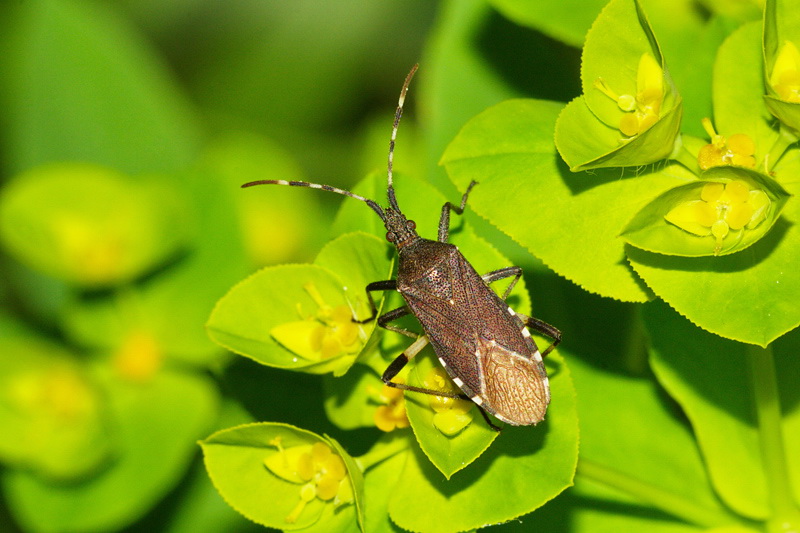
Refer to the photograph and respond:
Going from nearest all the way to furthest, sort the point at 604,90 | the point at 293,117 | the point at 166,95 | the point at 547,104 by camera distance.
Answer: the point at 604,90, the point at 547,104, the point at 166,95, the point at 293,117

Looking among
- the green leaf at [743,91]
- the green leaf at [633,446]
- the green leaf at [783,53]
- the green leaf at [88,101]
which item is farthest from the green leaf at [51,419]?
the green leaf at [783,53]

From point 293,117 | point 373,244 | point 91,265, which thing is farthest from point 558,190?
point 293,117

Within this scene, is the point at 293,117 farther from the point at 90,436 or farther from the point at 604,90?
the point at 604,90

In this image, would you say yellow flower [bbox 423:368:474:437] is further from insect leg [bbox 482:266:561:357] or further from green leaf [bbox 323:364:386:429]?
insect leg [bbox 482:266:561:357]

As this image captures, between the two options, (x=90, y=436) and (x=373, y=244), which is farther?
(x=90, y=436)

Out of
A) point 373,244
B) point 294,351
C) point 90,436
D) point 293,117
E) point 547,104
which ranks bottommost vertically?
point 90,436

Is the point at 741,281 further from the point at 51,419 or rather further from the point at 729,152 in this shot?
the point at 51,419

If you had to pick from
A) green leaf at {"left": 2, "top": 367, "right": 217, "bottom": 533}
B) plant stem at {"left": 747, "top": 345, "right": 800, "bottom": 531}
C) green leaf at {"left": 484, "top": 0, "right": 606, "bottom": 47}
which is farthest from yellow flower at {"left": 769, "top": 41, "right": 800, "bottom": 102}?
green leaf at {"left": 2, "top": 367, "right": 217, "bottom": 533}
